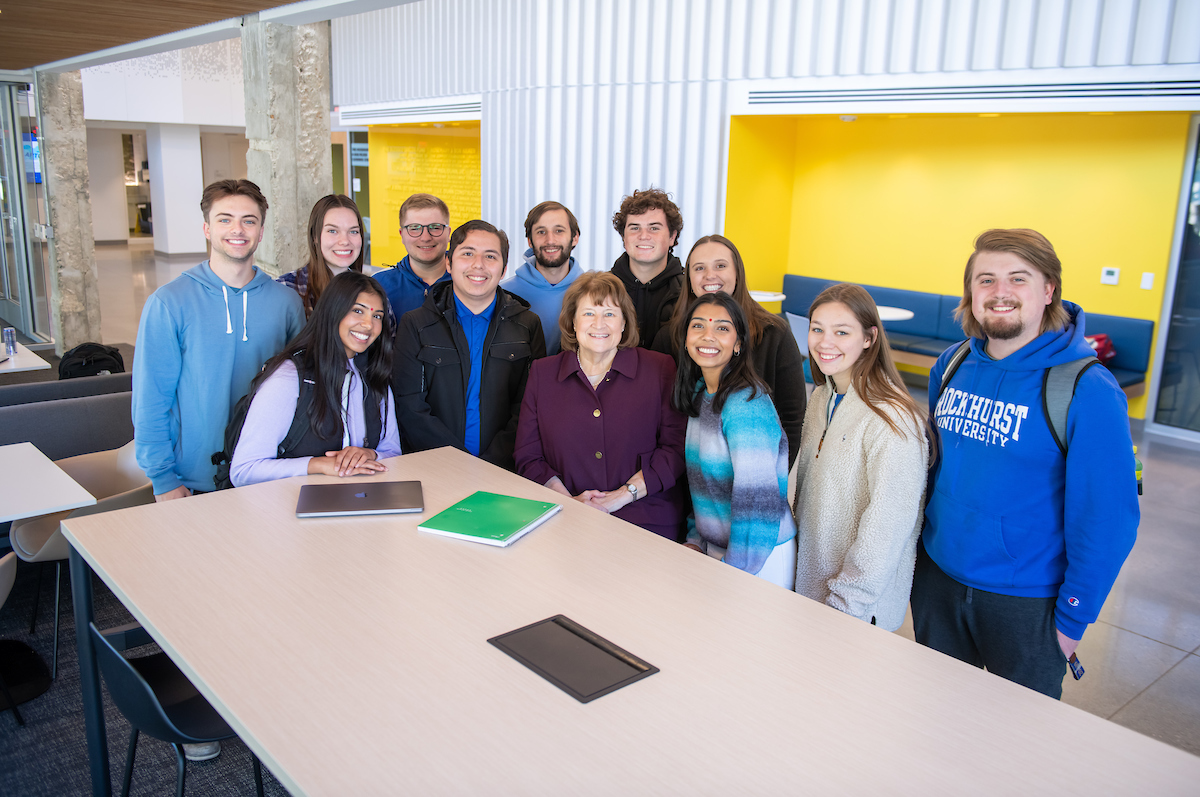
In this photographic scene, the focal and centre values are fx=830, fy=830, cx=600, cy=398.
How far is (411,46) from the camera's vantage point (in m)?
9.30

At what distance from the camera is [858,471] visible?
2.43 m

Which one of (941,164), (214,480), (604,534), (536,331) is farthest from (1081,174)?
(214,480)

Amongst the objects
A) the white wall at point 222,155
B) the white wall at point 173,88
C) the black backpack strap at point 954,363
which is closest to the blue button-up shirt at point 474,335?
the black backpack strap at point 954,363

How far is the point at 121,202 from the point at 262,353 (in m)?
23.7

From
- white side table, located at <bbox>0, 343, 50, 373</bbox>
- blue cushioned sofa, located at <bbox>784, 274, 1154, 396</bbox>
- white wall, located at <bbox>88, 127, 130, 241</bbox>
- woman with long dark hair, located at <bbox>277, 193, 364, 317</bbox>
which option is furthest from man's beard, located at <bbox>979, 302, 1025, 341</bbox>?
white wall, located at <bbox>88, 127, 130, 241</bbox>

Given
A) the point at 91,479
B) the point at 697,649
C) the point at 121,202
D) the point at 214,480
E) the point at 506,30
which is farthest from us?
the point at 121,202

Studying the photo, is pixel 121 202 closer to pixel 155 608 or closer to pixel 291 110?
pixel 291 110

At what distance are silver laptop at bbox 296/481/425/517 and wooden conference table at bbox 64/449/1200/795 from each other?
0.30ft

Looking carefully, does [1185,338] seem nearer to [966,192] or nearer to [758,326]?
[966,192]

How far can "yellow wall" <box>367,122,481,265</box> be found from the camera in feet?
43.5

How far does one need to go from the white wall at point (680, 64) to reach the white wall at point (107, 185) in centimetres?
1660

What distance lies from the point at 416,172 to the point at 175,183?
871 centimetres

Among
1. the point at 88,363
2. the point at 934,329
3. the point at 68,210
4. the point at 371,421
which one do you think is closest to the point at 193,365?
the point at 371,421

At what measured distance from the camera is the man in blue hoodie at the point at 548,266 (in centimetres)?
381
